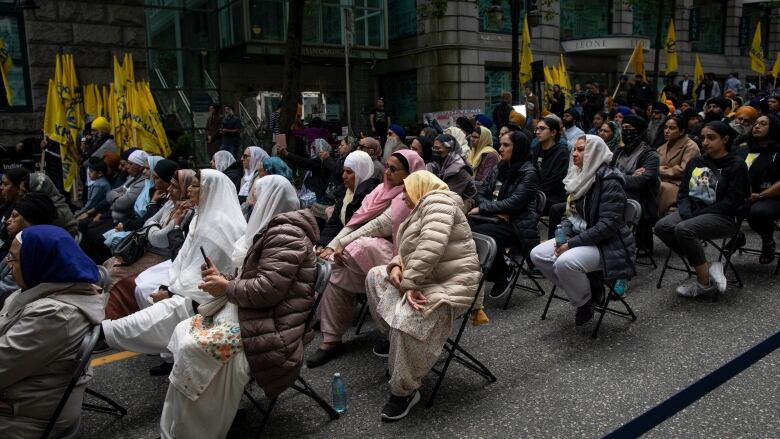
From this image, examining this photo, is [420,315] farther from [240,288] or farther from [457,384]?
[240,288]

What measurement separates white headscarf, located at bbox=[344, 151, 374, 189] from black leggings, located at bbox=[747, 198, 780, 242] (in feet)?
13.0

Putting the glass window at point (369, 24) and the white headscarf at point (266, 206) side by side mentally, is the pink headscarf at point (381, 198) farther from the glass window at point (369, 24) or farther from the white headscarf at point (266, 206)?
the glass window at point (369, 24)

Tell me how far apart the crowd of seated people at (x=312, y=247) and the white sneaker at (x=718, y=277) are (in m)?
0.01

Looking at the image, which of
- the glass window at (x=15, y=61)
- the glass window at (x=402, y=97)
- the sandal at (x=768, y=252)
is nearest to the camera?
the sandal at (x=768, y=252)

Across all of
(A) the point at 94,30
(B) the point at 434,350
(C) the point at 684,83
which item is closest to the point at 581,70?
(C) the point at 684,83

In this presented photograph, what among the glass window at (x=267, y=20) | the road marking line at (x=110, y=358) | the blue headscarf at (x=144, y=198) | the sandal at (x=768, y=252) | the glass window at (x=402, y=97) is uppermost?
the glass window at (x=267, y=20)

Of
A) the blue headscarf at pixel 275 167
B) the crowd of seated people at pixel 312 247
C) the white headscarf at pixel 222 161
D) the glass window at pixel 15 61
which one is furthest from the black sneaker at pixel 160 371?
the glass window at pixel 15 61

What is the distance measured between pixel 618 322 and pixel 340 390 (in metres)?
2.58

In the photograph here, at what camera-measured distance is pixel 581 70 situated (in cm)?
2419

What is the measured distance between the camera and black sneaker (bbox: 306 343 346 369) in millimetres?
4254

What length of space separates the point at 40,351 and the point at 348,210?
3.08 meters

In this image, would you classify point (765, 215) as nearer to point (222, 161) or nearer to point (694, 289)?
point (694, 289)

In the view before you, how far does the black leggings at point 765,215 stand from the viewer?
5844mm

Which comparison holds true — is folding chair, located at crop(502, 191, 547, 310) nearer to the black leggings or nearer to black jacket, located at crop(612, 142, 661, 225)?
black jacket, located at crop(612, 142, 661, 225)
